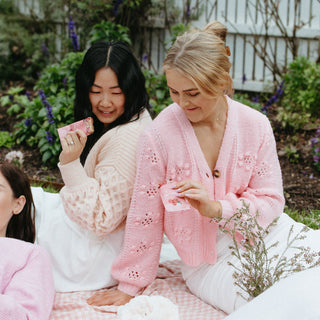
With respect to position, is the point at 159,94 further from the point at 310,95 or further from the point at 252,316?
the point at 252,316

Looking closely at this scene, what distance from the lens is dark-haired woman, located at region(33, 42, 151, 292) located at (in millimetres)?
2592

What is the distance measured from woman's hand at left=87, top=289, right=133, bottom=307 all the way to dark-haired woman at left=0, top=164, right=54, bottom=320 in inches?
10.0

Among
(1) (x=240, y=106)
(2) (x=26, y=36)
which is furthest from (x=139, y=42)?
(1) (x=240, y=106)

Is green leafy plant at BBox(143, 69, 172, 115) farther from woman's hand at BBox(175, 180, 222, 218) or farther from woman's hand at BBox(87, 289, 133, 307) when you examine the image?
woman's hand at BBox(175, 180, 222, 218)

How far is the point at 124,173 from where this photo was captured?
262 centimetres

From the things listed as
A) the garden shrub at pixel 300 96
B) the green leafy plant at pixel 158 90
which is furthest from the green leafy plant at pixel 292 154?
the green leafy plant at pixel 158 90

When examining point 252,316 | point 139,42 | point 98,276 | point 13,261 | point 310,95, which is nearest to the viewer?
point 252,316

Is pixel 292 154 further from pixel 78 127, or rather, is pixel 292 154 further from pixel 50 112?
pixel 78 127

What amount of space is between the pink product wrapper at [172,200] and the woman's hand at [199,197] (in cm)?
2

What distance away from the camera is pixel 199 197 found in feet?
7.45

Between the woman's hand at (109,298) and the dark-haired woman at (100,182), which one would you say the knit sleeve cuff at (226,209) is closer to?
the dark-haired woman at (100,182)

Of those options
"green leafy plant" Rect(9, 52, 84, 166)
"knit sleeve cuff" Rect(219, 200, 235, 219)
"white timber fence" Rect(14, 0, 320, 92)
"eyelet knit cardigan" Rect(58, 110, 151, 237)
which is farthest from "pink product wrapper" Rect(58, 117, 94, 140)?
"white timber fence" Rect(14, 0, 320, 92)

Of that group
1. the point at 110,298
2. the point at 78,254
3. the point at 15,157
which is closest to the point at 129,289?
the point at 110,298

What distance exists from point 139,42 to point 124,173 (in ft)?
14.6
